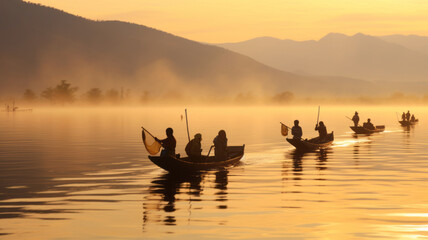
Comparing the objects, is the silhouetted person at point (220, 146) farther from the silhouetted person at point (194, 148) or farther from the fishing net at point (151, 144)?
the fishing net at point (151, 144)

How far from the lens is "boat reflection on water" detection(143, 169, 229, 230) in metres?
26.0

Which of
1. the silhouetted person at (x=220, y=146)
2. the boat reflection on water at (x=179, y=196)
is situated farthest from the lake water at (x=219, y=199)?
the silhouetted person at (x=220, y=146)

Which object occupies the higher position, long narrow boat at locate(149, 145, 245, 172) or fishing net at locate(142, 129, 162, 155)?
fishing net at locate(142, 129, 162, 155)

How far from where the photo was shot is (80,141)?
7688 cm

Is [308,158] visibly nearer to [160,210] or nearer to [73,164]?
[73,164]

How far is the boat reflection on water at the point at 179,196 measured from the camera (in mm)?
26047

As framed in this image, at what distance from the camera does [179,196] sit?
3169cm

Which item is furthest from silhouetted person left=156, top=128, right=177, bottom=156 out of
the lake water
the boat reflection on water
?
the lake water

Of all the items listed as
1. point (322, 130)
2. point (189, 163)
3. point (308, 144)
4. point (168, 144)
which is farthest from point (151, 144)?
point (322, 130)

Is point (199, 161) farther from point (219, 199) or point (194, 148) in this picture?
point (219, 199)

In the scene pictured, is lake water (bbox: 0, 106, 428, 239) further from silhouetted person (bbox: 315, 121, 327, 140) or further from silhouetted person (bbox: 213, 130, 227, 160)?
silhouetted person (bbox: 315, 121, 327, 140)

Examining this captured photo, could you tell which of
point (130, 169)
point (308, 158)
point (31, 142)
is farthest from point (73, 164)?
point (31, 142)

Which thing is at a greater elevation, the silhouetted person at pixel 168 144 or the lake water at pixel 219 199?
the silhouetted person at pixel 168 144

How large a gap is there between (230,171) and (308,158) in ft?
40.1
